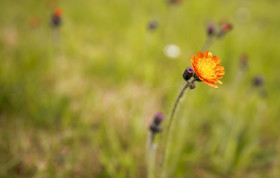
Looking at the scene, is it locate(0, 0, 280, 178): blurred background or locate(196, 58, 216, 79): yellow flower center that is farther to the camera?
locate(0, 0, 280, 178): blurred background

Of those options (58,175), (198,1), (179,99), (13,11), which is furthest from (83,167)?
(198,1)

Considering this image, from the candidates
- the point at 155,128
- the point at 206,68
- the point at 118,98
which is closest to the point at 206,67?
the point at 206,68

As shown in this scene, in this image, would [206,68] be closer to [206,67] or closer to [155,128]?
[206,67]

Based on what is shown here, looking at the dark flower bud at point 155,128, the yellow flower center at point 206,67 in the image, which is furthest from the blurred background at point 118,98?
the yellow flower center at point 206,67

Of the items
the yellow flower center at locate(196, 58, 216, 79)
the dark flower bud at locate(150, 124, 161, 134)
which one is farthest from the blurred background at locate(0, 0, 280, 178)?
the yellow flower center at locate(196, 58, 216, 79)

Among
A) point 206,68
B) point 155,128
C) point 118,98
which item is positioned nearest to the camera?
point 206,68

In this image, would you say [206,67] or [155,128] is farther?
[155,128]

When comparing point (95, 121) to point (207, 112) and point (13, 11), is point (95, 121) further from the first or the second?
point (13, 11)

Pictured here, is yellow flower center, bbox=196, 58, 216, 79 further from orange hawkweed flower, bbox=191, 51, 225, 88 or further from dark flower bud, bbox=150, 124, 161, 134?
dark flower bud, bbox=150, 124, 161, 134
